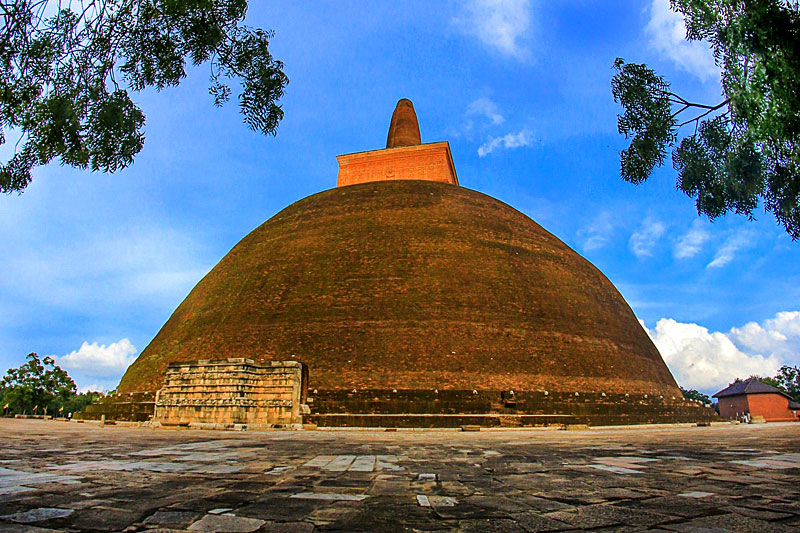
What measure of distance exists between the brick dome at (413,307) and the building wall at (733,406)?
23.9 meters

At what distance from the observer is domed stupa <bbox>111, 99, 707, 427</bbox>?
1507 cm

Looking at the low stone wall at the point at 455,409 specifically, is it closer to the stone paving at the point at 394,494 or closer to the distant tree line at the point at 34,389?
the stone paving at the point at 394,494

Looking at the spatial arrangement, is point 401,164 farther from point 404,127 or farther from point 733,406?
point 733,406

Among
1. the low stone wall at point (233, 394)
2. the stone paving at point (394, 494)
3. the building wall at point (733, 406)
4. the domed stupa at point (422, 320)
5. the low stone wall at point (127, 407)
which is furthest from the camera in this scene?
the building wall at point (733, 406)

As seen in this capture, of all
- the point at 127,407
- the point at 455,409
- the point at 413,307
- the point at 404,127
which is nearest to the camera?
→ the point at 455,409

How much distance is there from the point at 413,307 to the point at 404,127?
17.4 metres

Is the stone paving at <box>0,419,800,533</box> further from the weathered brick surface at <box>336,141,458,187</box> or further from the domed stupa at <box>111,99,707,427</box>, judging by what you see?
the weathered brick surface at <box>336,141,458,187</box>

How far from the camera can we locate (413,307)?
16.8 metres

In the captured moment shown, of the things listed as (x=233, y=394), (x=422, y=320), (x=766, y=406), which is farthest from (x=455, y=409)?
(x=766, y=406)

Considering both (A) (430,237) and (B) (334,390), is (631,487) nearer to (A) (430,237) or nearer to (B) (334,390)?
(B) (334,390)

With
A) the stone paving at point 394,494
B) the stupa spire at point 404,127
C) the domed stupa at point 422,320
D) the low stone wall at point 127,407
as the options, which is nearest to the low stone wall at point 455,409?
the domed stupa at point 422,320

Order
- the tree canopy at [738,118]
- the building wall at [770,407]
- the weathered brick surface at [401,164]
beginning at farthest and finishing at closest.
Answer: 1. the building wall at [770,407]
2. the weathered brick surface at [401,164]
3. the tree canopy at [738,118]

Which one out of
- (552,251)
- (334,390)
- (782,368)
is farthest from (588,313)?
(782,368)

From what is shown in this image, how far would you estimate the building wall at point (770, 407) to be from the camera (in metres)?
38.3
